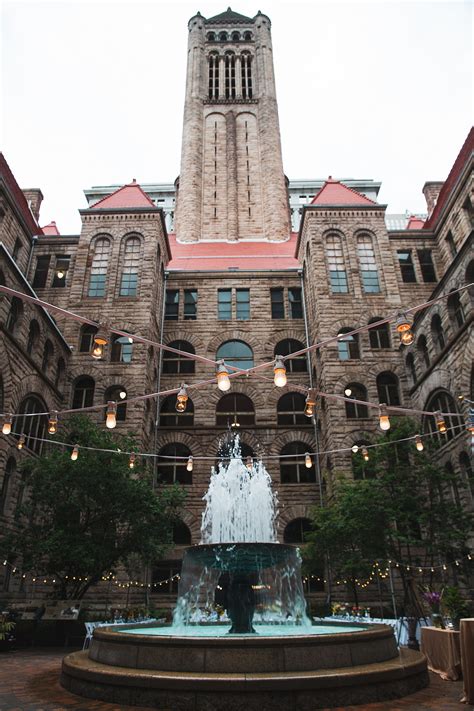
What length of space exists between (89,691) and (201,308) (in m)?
24.8

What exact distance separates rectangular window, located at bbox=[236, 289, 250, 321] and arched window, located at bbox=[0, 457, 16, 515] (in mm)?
15564

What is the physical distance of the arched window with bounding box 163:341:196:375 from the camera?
29391mm

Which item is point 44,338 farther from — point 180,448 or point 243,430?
point 243,430

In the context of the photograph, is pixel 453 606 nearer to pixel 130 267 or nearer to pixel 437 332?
pixel 437 332

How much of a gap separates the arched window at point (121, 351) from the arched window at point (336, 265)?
37.6ft

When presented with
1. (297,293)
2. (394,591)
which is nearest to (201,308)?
(297,293)

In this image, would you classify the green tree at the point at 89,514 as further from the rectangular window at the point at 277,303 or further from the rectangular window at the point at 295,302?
the rectangular window at the point at 295,302

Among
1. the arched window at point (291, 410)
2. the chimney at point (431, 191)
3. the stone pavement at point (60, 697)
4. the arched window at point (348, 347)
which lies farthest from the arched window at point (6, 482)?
the chimney at point (431, 191)

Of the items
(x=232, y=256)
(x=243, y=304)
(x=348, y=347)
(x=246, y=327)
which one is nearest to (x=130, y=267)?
(x=243, y=304)

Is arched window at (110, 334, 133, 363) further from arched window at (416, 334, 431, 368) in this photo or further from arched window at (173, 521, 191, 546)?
arched window at (416, 334, 431, 368)

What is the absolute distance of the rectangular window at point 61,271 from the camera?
30188mm

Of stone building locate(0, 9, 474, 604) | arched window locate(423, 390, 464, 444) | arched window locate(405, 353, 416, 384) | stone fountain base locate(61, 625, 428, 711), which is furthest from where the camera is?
arched window locate(405, 353, 416, 384)

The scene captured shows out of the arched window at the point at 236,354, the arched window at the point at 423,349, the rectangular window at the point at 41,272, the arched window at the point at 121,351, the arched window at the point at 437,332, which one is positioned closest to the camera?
the arched window at the point at 437,332

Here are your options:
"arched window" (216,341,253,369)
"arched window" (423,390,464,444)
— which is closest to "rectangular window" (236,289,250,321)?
"arched window" (216,341,253,369)
